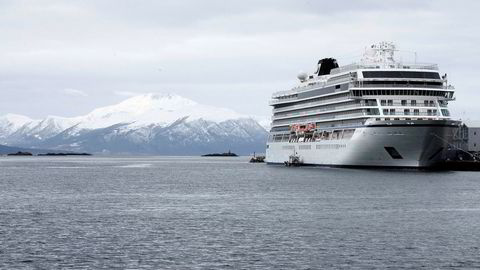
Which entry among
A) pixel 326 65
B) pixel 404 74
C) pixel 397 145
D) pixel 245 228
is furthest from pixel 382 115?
pixel 245 228

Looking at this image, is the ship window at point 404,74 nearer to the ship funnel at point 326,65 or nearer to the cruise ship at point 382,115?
the cruise ship at point 382,115

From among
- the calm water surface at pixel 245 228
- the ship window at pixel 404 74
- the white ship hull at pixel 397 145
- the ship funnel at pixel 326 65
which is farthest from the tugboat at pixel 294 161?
the calm water surface at pixel 245 228

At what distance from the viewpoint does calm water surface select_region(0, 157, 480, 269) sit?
44531 millimetres

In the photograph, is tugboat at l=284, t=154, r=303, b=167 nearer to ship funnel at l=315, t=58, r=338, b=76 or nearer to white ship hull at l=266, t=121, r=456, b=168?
ship funnel at l=315, t=58, r=338, b=76

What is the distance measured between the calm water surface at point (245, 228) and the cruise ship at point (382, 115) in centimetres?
2494

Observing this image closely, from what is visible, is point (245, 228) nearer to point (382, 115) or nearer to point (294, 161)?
point (382, 115)

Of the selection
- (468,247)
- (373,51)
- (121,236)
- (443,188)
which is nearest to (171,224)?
(121,236)

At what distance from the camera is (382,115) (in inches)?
4970

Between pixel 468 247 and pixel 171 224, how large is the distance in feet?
73.5

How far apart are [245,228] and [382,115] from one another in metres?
72.3

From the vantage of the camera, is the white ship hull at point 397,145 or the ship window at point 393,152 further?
the ship window at point 393,152

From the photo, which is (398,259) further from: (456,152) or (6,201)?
(456,152)

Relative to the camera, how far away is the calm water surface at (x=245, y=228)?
44.5 metres

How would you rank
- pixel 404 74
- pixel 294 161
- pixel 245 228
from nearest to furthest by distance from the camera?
pixel 245 228
pixel 404 74
pixel 294 161
